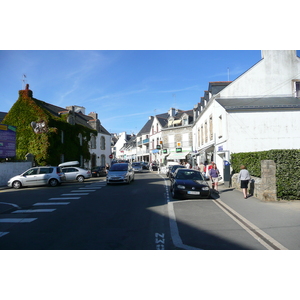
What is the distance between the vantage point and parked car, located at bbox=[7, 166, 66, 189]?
1850 cm

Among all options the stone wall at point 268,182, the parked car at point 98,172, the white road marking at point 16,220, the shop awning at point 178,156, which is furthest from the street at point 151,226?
the shop awning at point 178,156

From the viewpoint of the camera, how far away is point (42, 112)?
2864 centimetres

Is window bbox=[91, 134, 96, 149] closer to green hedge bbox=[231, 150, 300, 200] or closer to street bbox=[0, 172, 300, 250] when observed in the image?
street bbox=[0, 172, 300, 250]

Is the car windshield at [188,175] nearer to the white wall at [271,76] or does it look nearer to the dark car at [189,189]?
the dark car at [189,189]

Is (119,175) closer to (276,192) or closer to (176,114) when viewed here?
(276,192)

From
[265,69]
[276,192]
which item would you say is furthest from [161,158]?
[276,192]

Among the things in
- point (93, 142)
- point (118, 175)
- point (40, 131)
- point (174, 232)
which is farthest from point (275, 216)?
point (93, 142)

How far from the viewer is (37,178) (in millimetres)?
18797

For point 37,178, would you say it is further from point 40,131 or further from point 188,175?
point 188,175

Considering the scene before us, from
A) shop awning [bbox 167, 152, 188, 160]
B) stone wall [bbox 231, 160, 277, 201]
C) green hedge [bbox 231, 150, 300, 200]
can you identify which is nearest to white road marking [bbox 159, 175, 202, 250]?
stone wall [bbox 231, 160, 277, 201]

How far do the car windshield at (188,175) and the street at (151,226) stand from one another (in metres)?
2.49

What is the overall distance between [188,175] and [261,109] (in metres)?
9.79

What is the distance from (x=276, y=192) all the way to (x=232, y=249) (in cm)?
652

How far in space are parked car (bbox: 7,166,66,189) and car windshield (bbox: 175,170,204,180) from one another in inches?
405
